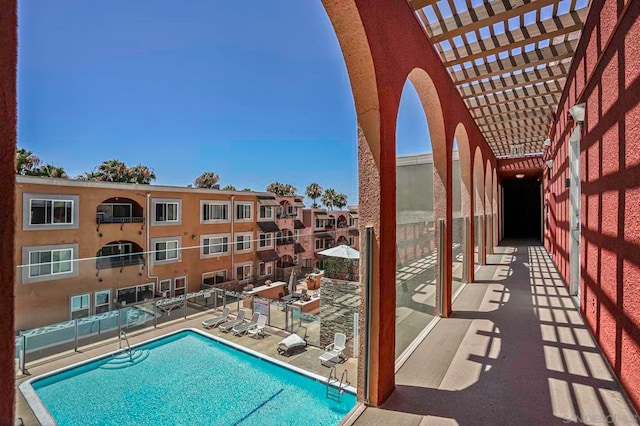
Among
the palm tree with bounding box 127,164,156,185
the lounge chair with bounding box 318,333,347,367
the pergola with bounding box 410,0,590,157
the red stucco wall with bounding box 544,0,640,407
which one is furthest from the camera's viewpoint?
the palm tree with bounding box 127,164,156,185

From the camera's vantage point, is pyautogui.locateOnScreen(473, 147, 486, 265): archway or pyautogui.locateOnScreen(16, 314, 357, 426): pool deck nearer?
pyautogui.locateOnScreen(16, 314, 357, 426): pool deck

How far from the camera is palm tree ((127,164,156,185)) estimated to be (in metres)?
32.5

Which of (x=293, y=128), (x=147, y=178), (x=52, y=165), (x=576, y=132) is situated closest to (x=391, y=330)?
(x=576, y=132)

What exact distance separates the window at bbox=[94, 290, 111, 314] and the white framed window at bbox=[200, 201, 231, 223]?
5.98 metres

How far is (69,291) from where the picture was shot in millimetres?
5910

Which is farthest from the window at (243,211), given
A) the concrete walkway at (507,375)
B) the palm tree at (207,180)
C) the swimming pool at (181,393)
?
the palm tree at (207,180)

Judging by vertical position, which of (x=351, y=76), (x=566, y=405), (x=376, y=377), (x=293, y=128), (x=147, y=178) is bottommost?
(x=566, y=405)

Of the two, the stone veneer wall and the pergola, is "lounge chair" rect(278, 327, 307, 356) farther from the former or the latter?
the pergola

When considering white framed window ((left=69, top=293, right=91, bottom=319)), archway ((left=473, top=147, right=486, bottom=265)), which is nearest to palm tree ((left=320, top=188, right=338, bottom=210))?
archway ((left=473, top=147, right=486, bottom=265))

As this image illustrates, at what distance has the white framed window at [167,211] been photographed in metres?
10.5

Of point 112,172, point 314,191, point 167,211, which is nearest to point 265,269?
point 167,211

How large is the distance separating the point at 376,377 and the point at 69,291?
246 inches

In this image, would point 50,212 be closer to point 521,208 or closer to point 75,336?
point 75,336

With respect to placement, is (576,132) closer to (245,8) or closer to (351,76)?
(351,76)
